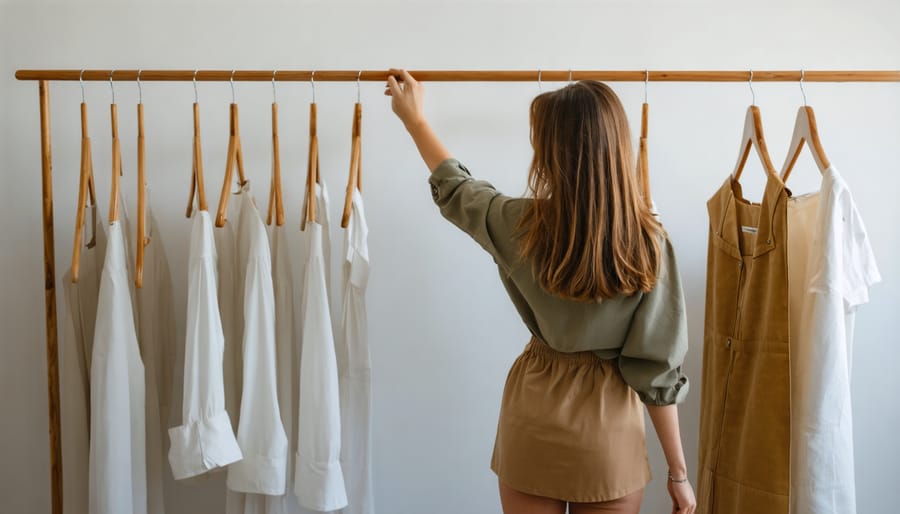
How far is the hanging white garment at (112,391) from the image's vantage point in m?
1.93

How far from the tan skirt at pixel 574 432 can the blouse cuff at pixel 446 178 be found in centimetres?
39

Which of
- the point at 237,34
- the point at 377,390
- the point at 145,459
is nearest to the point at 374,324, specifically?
the point at 377,390

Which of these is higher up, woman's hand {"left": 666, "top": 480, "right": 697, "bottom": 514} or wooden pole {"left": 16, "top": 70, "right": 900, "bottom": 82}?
wooden pole {"left": 16, "top": 70, "right": 900, "bottom": 82}

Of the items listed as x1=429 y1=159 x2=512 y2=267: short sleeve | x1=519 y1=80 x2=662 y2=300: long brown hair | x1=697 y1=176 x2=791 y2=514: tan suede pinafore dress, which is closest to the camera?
x1=519 y1=80 x2=662 y2=300: long brown hair

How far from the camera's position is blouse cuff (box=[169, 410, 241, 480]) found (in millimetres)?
1889

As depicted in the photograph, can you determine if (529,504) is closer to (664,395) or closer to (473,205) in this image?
(664,395)

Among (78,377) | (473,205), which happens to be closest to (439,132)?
(473,205)

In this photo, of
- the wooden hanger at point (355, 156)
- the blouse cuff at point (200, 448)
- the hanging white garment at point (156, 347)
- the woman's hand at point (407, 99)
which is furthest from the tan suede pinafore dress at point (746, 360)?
the hanging white garment at point (156, 347)

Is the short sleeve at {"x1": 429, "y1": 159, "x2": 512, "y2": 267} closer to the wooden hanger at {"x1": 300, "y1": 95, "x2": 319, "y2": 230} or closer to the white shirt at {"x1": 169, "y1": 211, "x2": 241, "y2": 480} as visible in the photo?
the wooden hanger at {"x1": 300, "y1": 95, "x2": 319, "y2": 230}

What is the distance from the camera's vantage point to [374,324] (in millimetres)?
2441

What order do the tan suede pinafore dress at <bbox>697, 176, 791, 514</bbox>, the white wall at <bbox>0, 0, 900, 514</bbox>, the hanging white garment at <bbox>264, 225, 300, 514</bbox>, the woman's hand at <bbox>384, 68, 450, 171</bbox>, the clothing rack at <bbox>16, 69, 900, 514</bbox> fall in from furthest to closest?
the white wall at <bbox>0, 0, 900, 514</bbox> < the hanging white garment at <bbox>264, 225, 300, 514</bbox> < the clothing rack at <bbox>16, 69, 900, 514</bbox> < the tan suede pinafore dress at <bbox>697, 176, 791, 514</bbox> < the woman's hand at <bbox>384, 68, 450, 171</bbox>

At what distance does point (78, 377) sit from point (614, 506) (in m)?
1.40

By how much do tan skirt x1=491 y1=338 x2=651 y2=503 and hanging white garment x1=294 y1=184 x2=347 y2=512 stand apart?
1.69 ft

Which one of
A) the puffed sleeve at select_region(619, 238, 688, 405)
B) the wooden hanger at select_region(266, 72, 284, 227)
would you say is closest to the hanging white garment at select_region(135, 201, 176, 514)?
the wooden hanger at select_region(266, 72, 284, 227)
